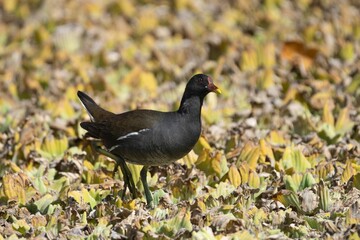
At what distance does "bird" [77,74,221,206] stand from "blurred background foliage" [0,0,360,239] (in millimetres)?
228

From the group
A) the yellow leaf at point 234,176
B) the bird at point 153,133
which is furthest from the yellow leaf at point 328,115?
the bird at point 153,133

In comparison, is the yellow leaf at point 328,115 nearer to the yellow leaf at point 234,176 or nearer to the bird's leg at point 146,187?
the yellow leaf at point 234,176

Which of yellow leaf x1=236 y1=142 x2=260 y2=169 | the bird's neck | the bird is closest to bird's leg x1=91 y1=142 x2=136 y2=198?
the bird

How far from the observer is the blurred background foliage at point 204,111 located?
5.04m

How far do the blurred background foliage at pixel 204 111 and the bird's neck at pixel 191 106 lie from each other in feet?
1.49

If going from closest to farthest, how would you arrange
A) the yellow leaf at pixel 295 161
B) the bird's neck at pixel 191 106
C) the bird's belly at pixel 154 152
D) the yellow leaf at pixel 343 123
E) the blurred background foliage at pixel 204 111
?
the blurred background foliage at pixel 204 111, the bird's belly at pixel 154 152, the bird's neck at pixel 191 106, the yellow leaf at pixel 295 161, the yellow leaf at pixel 343 123

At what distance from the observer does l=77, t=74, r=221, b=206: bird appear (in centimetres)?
536

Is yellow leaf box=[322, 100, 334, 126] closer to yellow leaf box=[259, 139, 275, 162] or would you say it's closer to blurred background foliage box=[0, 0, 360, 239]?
blurred background foliage box=[0, 0, 360, 239]

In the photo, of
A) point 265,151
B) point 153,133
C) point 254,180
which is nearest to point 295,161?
point 265,151

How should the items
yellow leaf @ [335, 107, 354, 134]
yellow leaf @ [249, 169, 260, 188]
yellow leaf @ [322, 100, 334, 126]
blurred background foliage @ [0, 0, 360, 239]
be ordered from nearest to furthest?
1. blurred background foliage @ [0, 0, 360, 239]
2. yellow leaf @ [249, 169, 260, 188]
3. yellow leaf @ [335, 107, 354, 134]
4. yellow leaf @ [322, 100, 334, 126]

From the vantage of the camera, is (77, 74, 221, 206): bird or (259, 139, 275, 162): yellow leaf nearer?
(77, 74, 221, 206): bird

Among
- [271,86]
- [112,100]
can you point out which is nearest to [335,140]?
[271,86]

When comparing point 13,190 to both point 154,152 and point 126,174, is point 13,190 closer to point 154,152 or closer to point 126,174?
point 126,174

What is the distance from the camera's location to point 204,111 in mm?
7266
